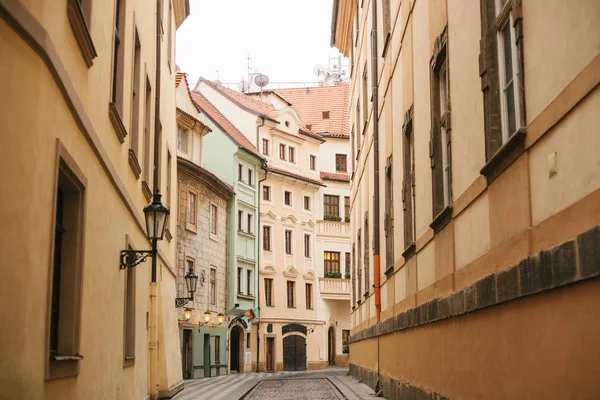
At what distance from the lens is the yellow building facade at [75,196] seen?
5596 mm

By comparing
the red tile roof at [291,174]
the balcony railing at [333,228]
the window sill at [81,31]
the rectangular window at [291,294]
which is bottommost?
the rectangular window at [291,294]

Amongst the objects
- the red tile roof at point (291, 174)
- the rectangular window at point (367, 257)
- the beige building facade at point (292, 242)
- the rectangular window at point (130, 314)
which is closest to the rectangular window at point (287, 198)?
the beige building facade at point (292, 242)

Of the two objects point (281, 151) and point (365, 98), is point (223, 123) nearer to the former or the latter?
point (281, 151)

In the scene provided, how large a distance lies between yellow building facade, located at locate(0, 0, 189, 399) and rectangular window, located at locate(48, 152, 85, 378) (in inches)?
0.4

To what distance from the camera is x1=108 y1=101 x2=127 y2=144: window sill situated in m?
10.2

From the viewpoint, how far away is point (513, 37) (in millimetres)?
7191

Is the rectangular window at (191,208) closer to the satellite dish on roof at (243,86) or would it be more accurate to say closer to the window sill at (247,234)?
the window sill at (247,234)

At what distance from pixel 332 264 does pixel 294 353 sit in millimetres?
6967

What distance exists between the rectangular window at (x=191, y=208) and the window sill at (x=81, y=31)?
87.3 feet

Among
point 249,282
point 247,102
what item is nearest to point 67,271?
point 249,282

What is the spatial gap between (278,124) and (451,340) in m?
42.5

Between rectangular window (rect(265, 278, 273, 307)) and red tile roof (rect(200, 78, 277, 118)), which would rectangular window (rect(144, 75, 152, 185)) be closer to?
rectangular window (rect(265, 278, 273, 307))

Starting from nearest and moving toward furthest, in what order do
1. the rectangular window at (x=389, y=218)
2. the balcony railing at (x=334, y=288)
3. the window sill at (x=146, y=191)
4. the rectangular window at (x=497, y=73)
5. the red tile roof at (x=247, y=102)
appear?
the rectangular window at (x=497, y=73), the window sill at (x=146, y=191), the rectangular window at (x=389, y=218), the red tile roof at (x=247, y=102), the balcony railing at (x=334, y=288)

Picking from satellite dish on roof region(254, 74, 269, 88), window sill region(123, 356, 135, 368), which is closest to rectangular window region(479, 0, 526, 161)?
window sill region(123, 356, 135, 368)
